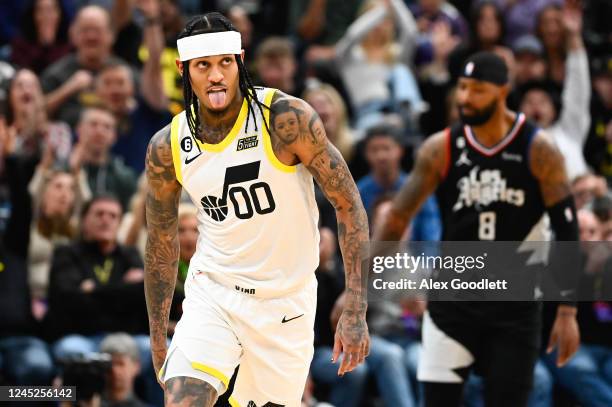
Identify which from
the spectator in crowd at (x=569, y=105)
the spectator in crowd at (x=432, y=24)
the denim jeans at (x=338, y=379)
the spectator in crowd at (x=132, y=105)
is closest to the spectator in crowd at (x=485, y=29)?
the spectator in crowd at (x=432, y=24)

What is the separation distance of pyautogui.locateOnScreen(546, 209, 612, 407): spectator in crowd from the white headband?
468cm

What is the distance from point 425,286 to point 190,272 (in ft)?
8.02

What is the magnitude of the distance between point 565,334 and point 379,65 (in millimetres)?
5976

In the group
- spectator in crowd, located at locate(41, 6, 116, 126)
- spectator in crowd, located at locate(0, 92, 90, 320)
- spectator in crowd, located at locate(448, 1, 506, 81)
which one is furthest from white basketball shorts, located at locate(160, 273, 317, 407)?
spectator in crowd, located at locate(448, 1, 506, 81)

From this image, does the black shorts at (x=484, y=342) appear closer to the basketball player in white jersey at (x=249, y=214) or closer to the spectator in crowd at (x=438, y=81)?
the basketball player in white jersey at (x=249, y=214)

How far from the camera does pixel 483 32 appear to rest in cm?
1350

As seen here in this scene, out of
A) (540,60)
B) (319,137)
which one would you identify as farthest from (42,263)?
(540,60)

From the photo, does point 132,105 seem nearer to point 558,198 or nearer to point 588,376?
point 588,376

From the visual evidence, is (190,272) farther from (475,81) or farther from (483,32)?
(483,32)

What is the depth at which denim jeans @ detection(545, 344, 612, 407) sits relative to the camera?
32.6 ft

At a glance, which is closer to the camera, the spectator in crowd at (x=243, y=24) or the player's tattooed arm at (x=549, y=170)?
the player's tattooed arm at (x=549, y=170)

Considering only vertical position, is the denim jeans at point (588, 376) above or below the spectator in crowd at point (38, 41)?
below

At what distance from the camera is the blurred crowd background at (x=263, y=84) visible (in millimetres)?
9656

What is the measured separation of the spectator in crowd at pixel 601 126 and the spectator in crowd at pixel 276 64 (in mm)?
3279
